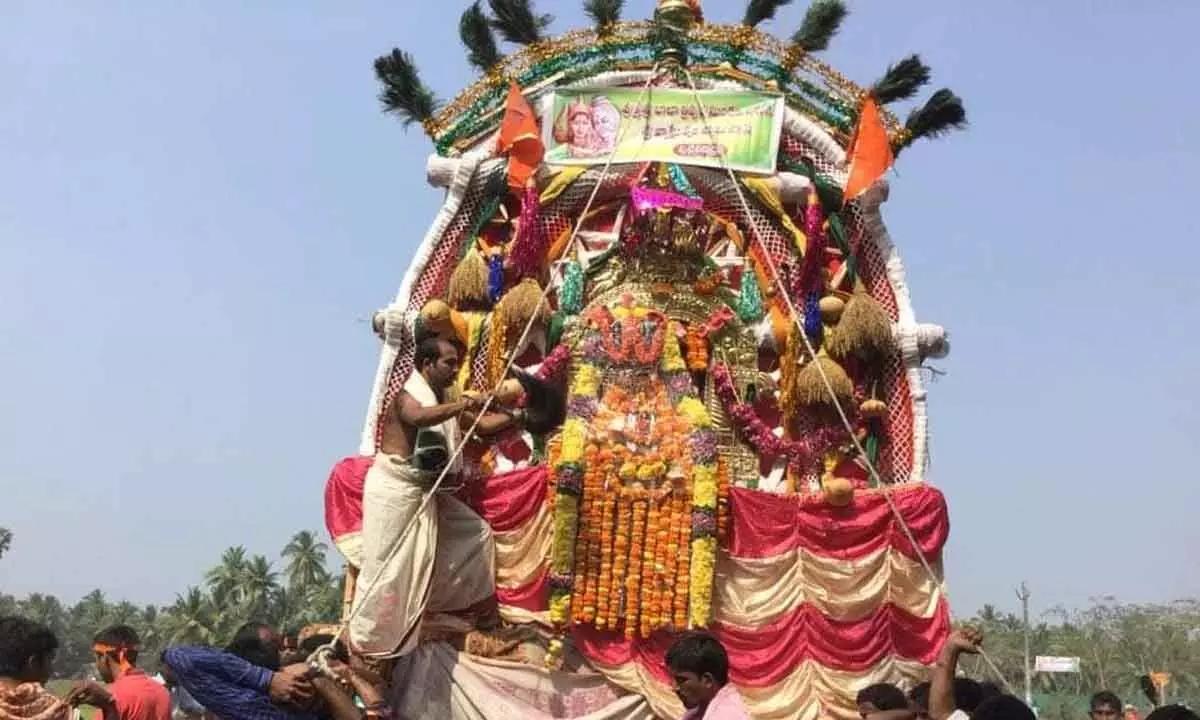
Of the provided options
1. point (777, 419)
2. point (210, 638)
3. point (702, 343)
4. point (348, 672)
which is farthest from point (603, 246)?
point (210, 638)

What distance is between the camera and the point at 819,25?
A: 6.94 metres

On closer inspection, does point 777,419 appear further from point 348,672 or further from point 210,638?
point 210,638

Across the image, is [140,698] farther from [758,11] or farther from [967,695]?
[758,11]

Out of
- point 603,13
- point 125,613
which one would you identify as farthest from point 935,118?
point 125,613

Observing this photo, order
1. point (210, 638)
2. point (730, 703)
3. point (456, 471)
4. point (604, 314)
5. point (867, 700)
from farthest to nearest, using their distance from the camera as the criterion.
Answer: point (210, 638)
point (604, 314)
point (456, 471)
point (867, 700)
point (730, 703)

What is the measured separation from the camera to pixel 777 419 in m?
6.56

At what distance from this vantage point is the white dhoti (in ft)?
17.6

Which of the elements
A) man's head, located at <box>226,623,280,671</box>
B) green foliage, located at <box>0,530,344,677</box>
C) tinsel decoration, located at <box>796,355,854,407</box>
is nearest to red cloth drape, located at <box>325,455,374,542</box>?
tinsel decoration, located at <box>796,355,854,407</box>

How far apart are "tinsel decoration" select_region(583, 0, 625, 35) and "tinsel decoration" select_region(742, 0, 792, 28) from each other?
31.4 inches

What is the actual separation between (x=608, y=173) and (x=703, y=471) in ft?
6.29

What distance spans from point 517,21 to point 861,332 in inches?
112

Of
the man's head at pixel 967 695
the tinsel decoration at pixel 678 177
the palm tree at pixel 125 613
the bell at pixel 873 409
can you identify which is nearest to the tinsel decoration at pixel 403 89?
the tinsel decoration at pixel 678 177

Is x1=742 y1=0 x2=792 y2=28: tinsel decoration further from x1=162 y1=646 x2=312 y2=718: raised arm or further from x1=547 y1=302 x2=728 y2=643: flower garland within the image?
x1=162 y1=646 x2=312 y2=718: raised arm

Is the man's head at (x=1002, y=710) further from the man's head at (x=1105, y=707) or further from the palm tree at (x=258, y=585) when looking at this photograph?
the palm tree at (x=258, y=585)
